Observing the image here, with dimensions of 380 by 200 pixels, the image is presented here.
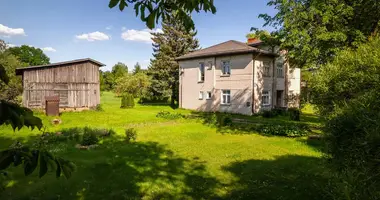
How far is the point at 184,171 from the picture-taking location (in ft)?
31.0

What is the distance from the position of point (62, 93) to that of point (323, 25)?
22785 millimetres

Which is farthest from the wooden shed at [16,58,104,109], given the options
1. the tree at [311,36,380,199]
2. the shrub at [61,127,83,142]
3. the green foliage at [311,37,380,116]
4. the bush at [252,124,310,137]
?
the tree at [311,36,380,199]

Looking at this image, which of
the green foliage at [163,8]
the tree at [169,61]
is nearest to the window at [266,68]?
the tree at [169,61]

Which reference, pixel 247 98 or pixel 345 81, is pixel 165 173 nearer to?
pixel 345 81

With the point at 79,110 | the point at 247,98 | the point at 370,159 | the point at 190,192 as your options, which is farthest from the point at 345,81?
the point at 79,110

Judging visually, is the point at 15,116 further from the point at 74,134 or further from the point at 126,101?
the point at 126,101

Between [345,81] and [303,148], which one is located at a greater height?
[345,81]

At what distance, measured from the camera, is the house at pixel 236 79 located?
2553cm

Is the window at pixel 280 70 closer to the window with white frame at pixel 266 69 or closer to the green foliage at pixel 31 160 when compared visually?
the window with white frame at pixel 266 69

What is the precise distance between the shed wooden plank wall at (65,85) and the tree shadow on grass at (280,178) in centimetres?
1953

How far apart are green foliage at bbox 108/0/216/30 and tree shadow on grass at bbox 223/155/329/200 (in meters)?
5.09

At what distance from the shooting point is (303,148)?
12836mm

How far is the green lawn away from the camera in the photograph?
291 inches

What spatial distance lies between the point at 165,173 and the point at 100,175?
2.21 m
